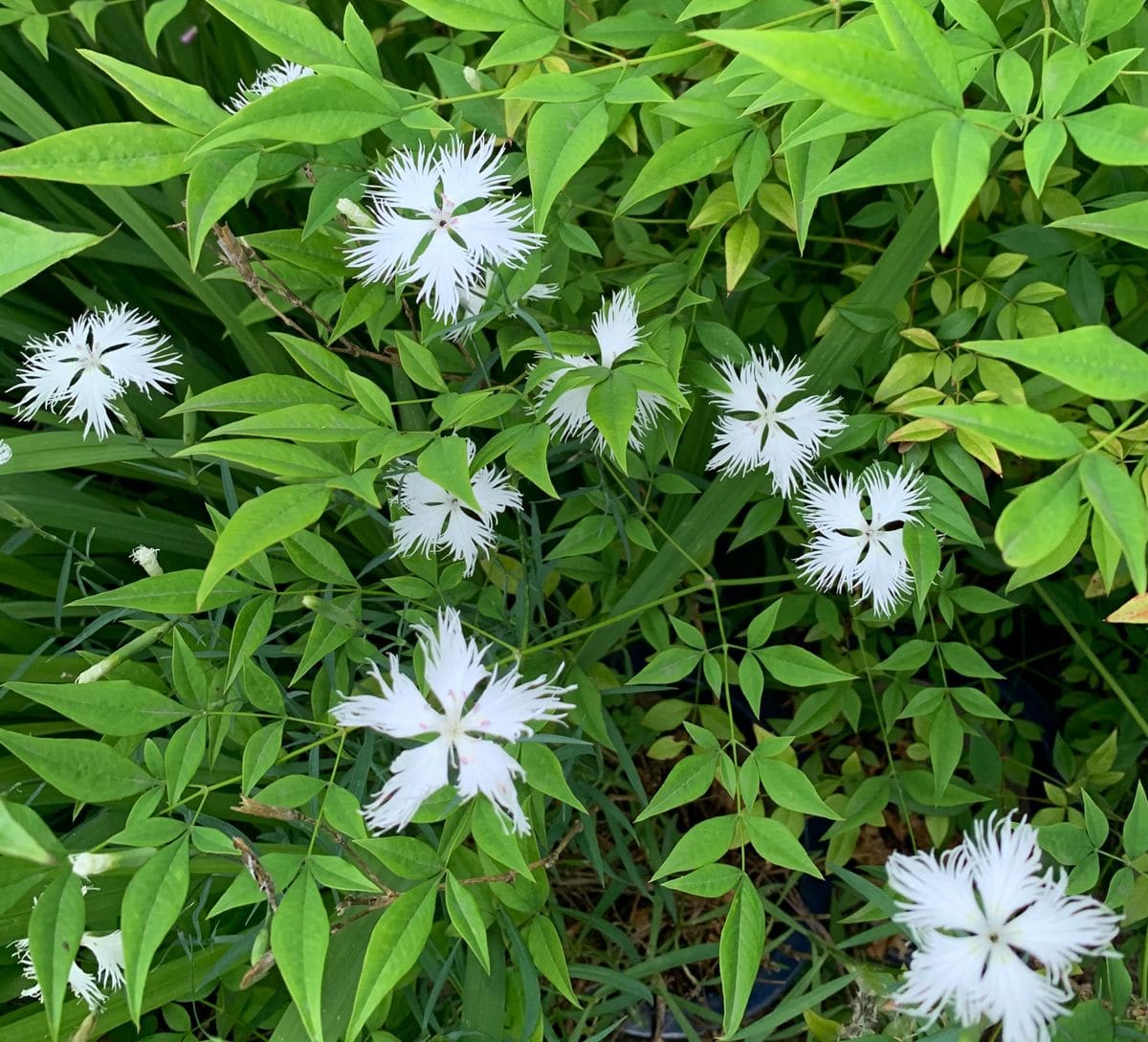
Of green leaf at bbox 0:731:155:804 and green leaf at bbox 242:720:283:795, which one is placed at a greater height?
green leaf at bbox 242:720:283:795

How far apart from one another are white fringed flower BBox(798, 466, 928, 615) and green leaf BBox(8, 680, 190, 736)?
0.51m

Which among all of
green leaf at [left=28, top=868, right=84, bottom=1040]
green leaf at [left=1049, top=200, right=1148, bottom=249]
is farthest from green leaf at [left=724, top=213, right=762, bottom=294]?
green leaf at [left=28, top=868, right=84, bottom=1040]

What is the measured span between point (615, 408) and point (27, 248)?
0.34m

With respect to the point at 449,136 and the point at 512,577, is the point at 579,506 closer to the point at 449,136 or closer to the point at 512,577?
the point at 512,577

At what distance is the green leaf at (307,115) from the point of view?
1.77ft

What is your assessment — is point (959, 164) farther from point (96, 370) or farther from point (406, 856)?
point (96, 370)

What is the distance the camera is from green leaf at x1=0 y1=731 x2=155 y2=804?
59 centimetres

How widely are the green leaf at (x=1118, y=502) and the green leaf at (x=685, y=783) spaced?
1.13 ft

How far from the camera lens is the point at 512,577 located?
0.94 meters

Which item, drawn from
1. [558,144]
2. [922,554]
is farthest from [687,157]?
[922,554]

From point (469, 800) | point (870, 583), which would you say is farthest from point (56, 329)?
point (870, 583)

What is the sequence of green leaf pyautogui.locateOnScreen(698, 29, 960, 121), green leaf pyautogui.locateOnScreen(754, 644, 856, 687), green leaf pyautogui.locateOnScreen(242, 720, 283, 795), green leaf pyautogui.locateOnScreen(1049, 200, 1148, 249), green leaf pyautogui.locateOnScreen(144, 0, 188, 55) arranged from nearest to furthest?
1. green leaf pyautogui.locateOnScreen(698, 29, 960, 121)
2. green leaf pyautogui.locateOnScreen(1049, 200, 1148, 249)
3. green leaf pyautogui.locateOnScreen(242, 720, 283, 795)
4. green leaf pyautogui.locateOnScreen(754, 644, 856, 687)
5. green leaf pyautogui.locateOnScreen(144, 0, 188, 55)

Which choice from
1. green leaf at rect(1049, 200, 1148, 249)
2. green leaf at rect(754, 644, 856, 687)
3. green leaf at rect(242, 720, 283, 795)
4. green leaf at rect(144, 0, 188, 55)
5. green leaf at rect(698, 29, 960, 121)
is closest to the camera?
green leaf at rect(698, 29, 960, 121)

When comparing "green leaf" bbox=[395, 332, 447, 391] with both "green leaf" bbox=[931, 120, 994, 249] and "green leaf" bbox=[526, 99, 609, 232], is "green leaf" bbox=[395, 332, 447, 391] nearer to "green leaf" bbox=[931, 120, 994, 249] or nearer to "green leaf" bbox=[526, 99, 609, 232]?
"green leaf" bbox=[526, 99, 609, 232]
